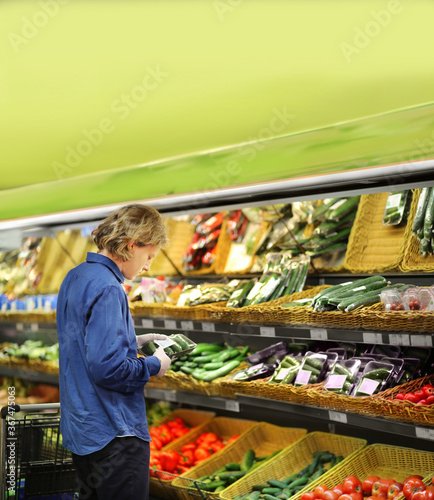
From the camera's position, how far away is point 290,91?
1743mm

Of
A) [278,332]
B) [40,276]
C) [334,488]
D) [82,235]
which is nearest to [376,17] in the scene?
[278,332]

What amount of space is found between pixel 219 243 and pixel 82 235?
71.6 inches

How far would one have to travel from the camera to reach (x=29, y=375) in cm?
529

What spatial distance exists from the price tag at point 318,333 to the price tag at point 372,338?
0.79 ft

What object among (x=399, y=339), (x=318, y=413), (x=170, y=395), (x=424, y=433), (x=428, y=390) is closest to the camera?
(x=424, y=433)

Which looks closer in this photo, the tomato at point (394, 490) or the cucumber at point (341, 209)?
the tomato at point (394, 490)

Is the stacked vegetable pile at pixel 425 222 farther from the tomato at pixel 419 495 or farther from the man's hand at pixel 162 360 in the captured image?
the man's hand at pixel 162 360

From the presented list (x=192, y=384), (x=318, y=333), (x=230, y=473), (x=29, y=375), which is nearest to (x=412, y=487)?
(x=318, y=333)

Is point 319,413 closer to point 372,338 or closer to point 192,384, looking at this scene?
point 372,338

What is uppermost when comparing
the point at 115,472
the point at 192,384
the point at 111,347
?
the point at 111,347

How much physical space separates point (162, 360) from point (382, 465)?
1.58m

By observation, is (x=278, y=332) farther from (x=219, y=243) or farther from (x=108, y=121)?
(x=108, y=121)

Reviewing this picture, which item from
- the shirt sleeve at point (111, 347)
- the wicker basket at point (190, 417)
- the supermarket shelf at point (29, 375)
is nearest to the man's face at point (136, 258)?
the shirt sleeve at point (111, 347)

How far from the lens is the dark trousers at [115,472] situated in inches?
81.2
